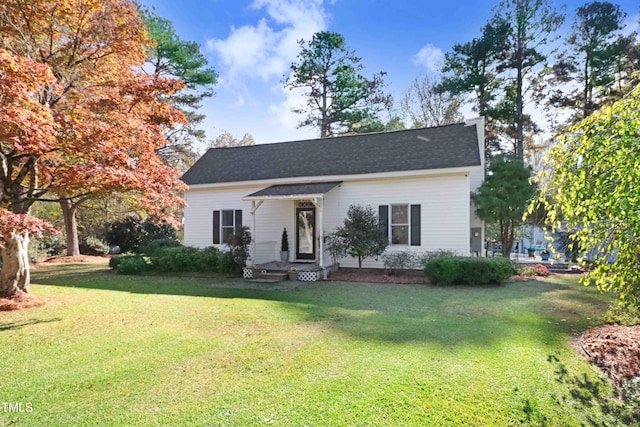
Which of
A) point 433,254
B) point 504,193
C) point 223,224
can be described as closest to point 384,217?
point 433,254

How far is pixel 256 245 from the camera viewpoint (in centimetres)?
1490

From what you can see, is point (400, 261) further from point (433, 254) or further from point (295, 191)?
point (295, 191)

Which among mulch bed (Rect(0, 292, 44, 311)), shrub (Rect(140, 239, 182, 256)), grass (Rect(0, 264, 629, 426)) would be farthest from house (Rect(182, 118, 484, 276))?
mulch bed (Rect(0, 292, 44, 311))

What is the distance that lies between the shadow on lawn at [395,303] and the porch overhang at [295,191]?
124 inches

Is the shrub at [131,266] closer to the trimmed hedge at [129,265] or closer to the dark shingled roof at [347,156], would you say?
the trimmed hedge at [129,265]

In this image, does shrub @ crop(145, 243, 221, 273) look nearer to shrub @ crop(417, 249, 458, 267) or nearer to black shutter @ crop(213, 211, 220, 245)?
black shutter @ crop(213, 211, 220, 245)

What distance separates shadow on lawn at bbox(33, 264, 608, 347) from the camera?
555cm

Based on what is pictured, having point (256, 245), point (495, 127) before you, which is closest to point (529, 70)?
point (495, 127)

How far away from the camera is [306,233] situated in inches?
569

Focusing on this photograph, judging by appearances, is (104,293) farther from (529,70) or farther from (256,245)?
(529,70)

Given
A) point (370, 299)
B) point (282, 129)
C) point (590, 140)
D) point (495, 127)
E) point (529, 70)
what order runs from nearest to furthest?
point (590, 140)
point (370, 299)
point (529, 70)
point (495, 127)
point (282, 129)

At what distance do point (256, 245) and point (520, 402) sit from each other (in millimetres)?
12464

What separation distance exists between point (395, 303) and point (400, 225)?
18.3 ft

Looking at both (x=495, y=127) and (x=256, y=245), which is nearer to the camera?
(x=256, y=245)
